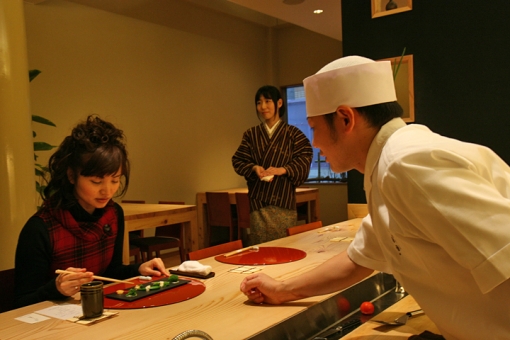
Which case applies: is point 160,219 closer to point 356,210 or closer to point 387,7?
point 356,210

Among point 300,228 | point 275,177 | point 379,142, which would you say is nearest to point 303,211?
point 275,177

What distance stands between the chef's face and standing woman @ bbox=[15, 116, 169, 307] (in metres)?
0.83

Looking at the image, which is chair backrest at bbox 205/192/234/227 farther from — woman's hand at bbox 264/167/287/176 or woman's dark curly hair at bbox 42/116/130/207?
woman's dark curly hair at bbox 42/116/130/207

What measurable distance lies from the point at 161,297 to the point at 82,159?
1.94 feet

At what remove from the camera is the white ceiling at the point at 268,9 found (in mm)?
5316

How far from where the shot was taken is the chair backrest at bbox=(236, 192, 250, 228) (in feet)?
18.3

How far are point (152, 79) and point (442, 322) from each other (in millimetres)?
5615

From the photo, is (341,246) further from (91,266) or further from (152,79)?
(152,79)

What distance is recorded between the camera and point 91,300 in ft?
4.02

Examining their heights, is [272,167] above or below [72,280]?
above

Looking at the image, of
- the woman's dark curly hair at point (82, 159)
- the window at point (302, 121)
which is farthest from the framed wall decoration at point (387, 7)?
the window at point (302, 121)

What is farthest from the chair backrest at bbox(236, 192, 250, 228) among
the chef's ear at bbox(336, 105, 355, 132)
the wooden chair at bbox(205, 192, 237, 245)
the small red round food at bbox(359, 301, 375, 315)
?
the chef's ear at bbox(336, 105, 355, 132)

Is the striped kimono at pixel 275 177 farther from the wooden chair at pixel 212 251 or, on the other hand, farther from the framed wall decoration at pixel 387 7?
the framed wall decoration at pixel 387 7

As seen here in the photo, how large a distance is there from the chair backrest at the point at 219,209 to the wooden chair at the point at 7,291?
415 cm
